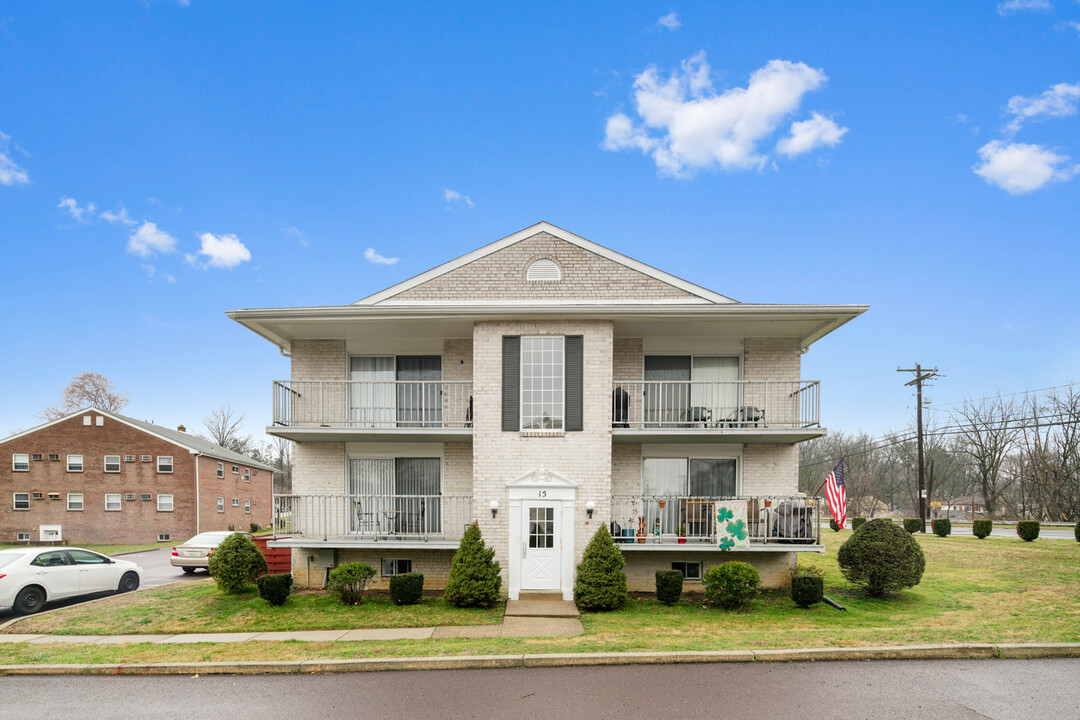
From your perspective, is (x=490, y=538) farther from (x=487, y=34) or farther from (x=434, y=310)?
(x=487, y=34)

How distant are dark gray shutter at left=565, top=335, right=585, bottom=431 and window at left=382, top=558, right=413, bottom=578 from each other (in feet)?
17.4

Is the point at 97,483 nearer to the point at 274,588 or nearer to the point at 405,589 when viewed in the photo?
the point at 274,588

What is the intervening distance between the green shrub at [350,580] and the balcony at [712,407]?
6.15m

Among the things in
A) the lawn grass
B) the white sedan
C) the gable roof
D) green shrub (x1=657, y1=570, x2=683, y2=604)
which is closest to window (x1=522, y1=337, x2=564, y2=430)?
green shrub (x1=657, y1=570, x2=683, y2=604)

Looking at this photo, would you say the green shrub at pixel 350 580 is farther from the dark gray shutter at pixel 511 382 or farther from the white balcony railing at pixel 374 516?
the dark gray shutter at pixel 511 382

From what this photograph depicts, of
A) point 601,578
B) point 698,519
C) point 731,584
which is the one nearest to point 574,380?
point 601,578

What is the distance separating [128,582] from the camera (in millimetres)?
15352

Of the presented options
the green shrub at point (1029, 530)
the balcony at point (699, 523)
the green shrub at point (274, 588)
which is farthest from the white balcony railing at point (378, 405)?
the green shrub at point (1029, 530)

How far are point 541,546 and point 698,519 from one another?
3.73 m

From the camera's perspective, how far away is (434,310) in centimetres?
1305

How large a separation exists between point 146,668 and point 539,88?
691 inches

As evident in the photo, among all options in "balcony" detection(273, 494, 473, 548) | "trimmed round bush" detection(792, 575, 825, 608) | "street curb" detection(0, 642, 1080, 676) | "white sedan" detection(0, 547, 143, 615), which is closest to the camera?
"street curb" detection(0, 642, 1080, 676)

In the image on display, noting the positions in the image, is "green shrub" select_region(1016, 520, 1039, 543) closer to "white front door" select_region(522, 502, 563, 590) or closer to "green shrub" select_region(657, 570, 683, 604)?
"green shrub" select_region(657, 570, 683, 604)

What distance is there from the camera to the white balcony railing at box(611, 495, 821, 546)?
13.3 meters
